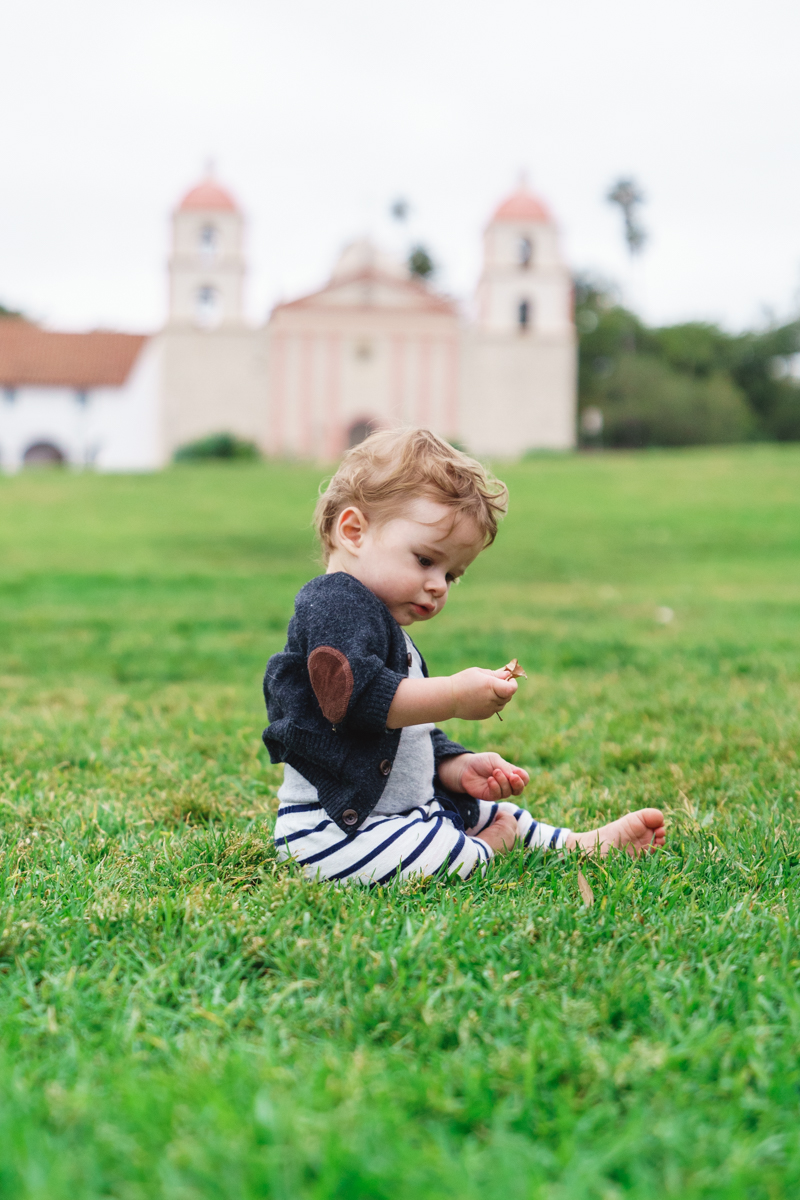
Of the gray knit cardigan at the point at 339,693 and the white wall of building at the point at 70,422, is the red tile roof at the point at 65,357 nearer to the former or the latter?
the white wall of building at the point at 70,422

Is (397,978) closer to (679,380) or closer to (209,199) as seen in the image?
(209,199)

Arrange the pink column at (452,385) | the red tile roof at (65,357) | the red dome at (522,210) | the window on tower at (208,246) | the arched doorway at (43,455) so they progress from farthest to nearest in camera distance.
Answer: the arched doorway at (43,455) → the red tile roof at (65,357) → the red dome at (522,210) → the window on tower at (208,246) → the pink column at (452,385)

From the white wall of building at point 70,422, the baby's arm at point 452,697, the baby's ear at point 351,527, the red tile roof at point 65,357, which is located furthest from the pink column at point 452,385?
the baby's arm at point 452,697

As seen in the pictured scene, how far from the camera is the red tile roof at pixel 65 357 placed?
39.2 meters

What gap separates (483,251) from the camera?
119 ft

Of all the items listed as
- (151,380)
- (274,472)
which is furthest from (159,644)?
(151,380)

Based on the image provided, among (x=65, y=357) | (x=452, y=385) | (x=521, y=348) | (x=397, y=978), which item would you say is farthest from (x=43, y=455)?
(x=397, y=978)

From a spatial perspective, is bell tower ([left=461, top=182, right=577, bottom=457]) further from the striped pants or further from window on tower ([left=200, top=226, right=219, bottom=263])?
the striped pants

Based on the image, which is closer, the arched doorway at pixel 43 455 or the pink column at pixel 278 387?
the pink column at pixel 278 387

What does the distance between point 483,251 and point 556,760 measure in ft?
117

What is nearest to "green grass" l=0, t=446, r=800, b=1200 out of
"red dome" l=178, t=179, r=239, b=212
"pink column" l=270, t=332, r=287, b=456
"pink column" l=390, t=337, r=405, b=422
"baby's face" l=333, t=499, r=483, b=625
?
"baby's face" l=333, t=499, r=483, b=625

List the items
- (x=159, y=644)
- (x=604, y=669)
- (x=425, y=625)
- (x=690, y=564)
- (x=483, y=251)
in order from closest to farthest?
(x=604, y=669) < (x=159, y=644) < (x=425, y=625) < (x=690, y=564) < (x=483, y=251)

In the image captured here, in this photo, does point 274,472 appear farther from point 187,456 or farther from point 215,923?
point 215,923

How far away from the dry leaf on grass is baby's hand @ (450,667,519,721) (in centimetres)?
36
